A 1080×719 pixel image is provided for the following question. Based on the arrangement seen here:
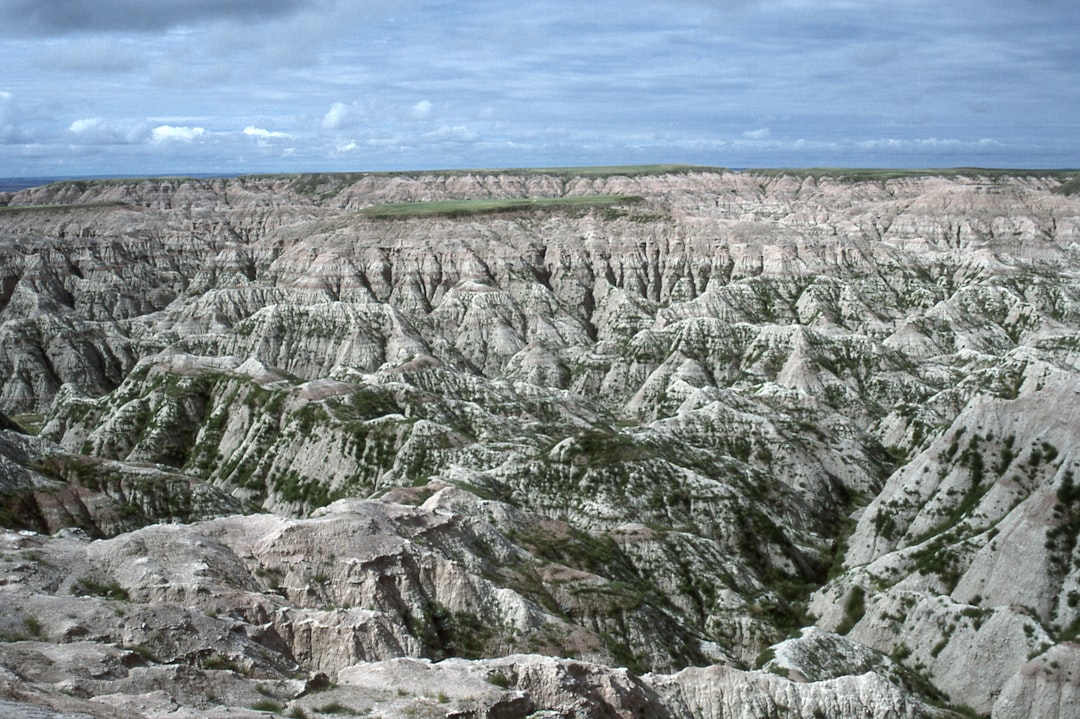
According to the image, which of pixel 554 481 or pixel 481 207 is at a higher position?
pixel 481 207

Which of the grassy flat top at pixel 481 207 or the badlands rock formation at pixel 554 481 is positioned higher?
the grassy flat top at pixel 481 207

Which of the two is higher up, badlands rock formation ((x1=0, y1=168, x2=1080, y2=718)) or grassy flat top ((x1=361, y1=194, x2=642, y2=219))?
grassy flat top ((x1=361, y1=194, x2=642, y2=219))

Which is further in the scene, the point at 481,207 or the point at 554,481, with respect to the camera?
the point at 481,207

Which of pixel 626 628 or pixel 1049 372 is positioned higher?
pixel 1049 372

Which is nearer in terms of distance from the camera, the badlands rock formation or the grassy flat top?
the badlands rock formation

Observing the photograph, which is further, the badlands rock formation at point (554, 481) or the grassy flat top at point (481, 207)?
the grassy flat top at point (481, 207)

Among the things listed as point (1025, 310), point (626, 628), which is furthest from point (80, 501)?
point (1025, 310)

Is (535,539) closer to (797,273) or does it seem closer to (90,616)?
(90,616)

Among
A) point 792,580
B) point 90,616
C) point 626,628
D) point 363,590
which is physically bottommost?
point 792,580
